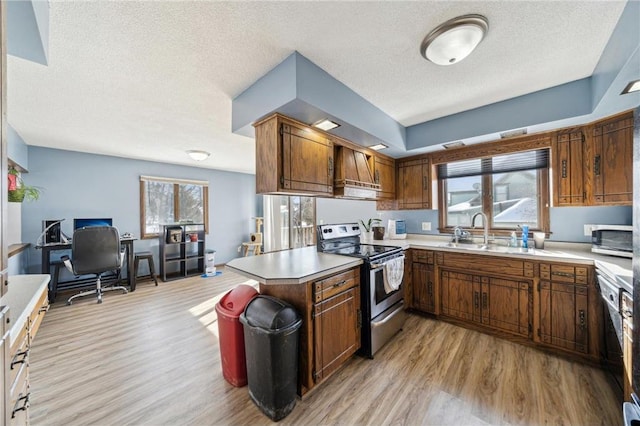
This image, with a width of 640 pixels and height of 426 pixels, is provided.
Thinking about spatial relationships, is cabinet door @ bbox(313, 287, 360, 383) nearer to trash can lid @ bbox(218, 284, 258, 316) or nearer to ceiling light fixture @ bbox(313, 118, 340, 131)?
trash can lid @ bbox(218, 284, 258, 316)

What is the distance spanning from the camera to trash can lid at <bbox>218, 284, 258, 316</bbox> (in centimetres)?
181

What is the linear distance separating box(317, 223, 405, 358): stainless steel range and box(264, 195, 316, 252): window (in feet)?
10.4

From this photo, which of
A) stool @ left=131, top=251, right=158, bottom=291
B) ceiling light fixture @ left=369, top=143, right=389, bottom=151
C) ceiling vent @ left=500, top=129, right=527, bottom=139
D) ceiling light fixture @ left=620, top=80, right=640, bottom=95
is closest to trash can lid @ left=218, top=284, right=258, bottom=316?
ceiling light fixture @ left=369, top=143, right=389, bottom=151

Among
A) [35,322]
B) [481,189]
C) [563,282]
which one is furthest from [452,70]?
[35,322]

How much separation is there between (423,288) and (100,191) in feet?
18.8

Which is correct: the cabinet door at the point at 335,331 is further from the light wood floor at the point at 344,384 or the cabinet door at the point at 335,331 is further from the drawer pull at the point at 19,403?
the drawer pull at the point at 19,403

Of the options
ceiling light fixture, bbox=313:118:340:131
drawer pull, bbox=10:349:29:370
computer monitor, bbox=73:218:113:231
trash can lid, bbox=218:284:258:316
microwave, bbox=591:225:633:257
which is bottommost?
trash can lid, bbox=218:284:258:316

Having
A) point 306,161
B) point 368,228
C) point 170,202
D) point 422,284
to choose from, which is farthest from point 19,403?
point 170,202

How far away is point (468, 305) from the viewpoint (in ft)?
8.71

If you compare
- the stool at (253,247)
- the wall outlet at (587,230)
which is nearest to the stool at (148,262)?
the stool at (253,247)

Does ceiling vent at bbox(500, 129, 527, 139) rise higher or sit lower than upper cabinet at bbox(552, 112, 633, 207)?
Answer: higher

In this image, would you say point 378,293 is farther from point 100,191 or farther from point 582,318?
point 100,191

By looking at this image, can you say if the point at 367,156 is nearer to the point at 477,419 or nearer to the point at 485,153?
the point at 485,153

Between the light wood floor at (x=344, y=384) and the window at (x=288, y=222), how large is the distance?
3.26 m
